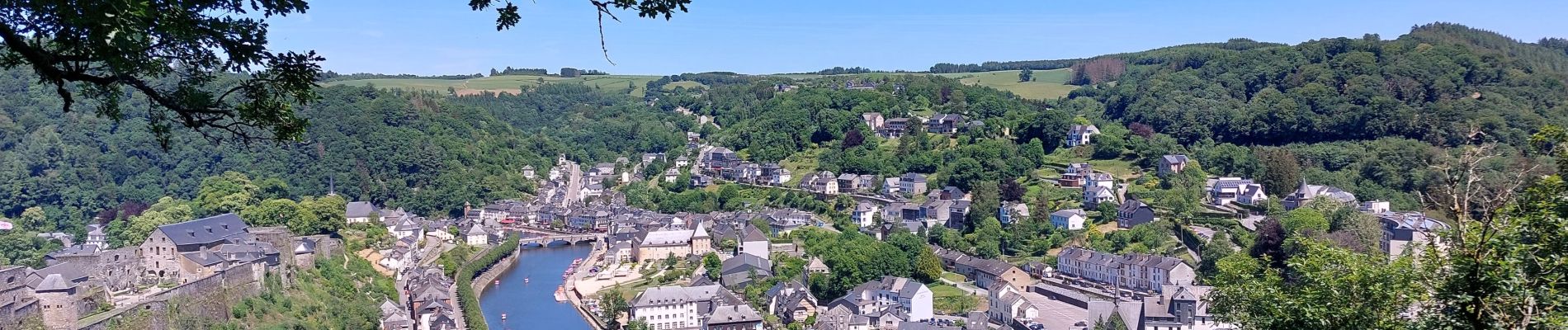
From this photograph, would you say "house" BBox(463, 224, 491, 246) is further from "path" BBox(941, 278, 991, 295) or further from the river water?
"path" BBox(941, 278, 991, 295)

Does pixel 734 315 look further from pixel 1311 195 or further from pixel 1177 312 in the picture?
pixel 1311 195

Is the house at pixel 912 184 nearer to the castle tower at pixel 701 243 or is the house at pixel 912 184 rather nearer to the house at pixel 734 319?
the castle tower at pixel 701 243

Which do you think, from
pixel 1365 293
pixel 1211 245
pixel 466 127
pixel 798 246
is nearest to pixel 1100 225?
pixel 1211 245

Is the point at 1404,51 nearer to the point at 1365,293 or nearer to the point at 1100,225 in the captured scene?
the point at 1100,225

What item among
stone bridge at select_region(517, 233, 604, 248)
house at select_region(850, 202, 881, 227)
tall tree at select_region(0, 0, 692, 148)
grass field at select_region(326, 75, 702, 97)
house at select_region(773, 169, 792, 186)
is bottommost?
stone bridge at select_region(517, 233, 604, 248)

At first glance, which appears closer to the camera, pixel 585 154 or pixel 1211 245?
pixel 1211 245

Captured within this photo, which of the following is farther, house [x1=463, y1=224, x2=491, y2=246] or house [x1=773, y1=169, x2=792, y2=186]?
house [x1=773, y1=169, x2=792, y2=186]

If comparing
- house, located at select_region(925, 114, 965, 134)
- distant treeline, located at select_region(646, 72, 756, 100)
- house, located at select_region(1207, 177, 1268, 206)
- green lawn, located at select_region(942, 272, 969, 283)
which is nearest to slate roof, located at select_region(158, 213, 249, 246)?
green lawn, located at select_region(942, 272, 969, 283)
